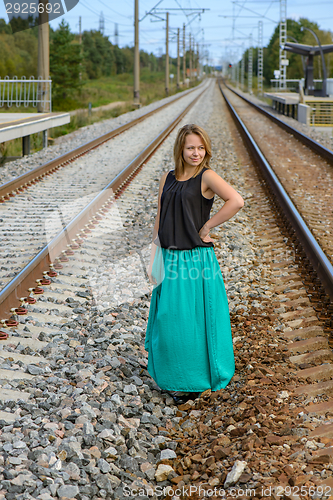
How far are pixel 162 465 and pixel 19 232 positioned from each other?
4.44 metres

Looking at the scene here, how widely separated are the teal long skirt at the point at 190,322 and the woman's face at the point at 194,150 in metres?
0.57

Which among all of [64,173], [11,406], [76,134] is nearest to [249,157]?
[64,173]

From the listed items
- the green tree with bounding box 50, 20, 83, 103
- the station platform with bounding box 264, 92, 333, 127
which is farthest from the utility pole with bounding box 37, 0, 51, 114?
the green tree with bounding box 50, 20, 83, 103

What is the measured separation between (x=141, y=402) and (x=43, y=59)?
48.6 ft

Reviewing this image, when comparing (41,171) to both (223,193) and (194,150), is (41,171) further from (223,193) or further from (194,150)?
(223,193)

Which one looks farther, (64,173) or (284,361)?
(64,173)

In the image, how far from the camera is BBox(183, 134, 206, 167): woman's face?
3.23 metres

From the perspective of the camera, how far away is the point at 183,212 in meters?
3.35

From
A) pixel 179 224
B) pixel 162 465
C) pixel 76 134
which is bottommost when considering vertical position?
pixel 162 465

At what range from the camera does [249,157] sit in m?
13.3

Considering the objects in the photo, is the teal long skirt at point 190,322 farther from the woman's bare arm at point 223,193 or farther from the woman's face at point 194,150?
the woman's face at point 194,150

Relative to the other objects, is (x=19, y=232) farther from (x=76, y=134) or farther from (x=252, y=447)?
(x=76, y=134)

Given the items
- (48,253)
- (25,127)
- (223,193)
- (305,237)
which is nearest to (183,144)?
(223,193)

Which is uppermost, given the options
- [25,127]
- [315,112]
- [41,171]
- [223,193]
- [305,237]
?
[315,112]
